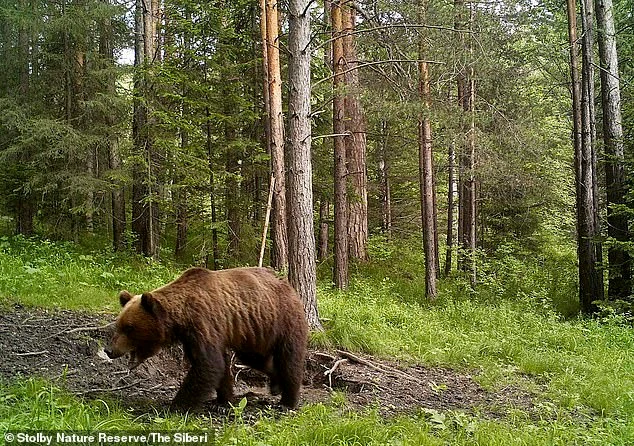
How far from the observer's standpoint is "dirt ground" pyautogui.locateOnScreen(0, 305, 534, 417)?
5828 mm

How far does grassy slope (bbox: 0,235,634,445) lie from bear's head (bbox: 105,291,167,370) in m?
0.61

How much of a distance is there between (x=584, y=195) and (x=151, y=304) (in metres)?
12.9

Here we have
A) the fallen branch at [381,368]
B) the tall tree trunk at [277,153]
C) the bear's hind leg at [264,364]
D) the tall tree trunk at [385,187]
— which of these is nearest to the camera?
the bear's hind leg at [264,364]

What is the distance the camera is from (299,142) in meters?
8.42

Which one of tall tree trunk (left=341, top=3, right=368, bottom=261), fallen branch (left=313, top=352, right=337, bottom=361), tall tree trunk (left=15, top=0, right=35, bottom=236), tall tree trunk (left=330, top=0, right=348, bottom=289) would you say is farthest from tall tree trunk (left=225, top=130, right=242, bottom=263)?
fallen branch (left=313, top=352, right=337, bottom=361)

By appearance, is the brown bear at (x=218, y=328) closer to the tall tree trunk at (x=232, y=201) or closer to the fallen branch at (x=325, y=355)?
the fallen branch at (x=325, y=355)

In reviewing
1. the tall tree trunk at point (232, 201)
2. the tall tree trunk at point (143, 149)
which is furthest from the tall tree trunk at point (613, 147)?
the tall tree trunk at point (143, 149)

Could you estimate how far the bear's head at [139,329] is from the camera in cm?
537

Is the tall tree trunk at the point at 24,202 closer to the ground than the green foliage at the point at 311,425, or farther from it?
farther from it

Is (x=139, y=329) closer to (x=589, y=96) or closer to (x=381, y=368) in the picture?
(x=381, y=368)

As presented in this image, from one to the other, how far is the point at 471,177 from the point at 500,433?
12.7m

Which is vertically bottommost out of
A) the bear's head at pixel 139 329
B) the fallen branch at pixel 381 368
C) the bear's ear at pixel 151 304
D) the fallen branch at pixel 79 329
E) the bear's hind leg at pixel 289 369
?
the fallen branch at pixel 381 368

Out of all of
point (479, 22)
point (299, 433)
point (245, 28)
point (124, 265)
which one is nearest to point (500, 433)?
point (299, 433)

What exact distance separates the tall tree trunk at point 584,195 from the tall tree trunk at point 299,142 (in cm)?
922
